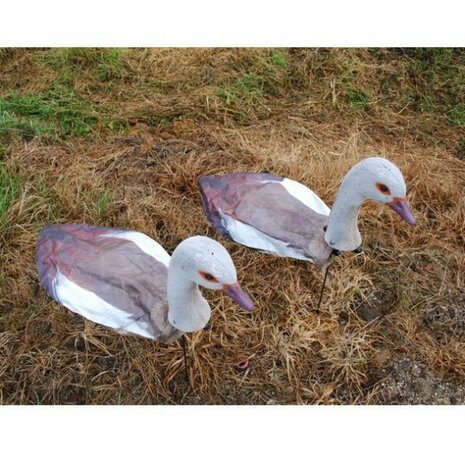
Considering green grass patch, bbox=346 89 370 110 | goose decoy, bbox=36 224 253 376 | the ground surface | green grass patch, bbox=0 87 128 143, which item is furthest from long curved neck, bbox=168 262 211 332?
green grass patch, bbox=346 89 370 110

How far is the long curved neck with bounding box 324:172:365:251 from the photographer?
1.43 m

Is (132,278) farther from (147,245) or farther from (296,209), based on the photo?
(296,209)

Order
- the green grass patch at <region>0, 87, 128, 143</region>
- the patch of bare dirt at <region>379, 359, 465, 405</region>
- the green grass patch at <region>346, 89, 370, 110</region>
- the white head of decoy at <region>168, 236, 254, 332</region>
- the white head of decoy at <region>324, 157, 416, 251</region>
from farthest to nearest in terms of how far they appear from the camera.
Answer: the green grass patch at <region>346, 89, 370, 110</region> → the green grass patch at <region>0, 87, 128, 143</region> → the patch of bare dirt at <region>379, 359, 465, 405</region> → the white head of decoy at <region>324, 157, 416, 251</region> → the white head of decoy at <region>168, 236, 254, 332</region>

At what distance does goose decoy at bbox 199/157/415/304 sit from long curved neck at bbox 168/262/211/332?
0.30 metres

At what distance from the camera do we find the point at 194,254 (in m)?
1.28

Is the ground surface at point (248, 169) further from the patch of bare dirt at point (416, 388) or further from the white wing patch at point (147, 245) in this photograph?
the white wing patch at point (147, 245)

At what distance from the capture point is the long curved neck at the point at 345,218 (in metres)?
1.43

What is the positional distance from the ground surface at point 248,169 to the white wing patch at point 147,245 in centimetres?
13

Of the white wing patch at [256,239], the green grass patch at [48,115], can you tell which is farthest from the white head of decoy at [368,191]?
the green grass patch at [48,115]

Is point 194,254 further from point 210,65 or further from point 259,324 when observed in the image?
point 210,65

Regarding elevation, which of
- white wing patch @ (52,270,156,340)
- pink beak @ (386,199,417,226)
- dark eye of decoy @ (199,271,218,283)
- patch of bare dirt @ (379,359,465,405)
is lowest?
patch of bare dirt @ (379,359,465,405)

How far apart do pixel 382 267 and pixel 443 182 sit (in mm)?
380

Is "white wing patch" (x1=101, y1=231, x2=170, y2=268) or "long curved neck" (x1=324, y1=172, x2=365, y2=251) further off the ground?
"long curved neck" (x1=324, y1=172, x2=365, y2=251)

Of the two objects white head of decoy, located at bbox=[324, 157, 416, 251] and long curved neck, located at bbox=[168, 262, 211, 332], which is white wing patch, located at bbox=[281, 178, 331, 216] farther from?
long curved neck, located at bbox=[168, 262, 211, 332]
